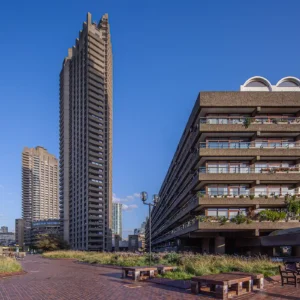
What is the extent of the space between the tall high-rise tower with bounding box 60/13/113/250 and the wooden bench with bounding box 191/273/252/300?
382ft

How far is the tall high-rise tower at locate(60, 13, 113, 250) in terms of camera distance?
128250 mm

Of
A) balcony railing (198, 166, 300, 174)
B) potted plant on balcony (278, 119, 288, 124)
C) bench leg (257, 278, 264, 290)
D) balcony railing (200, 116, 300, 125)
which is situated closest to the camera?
bench leg (257, 278, 264, 290)

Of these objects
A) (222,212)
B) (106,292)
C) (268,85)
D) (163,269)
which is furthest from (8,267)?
(268,85)

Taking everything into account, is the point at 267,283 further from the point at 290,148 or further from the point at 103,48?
the point at 103,48

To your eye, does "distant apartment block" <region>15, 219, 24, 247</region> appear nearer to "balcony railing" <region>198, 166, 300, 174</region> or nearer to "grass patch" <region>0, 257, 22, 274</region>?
"balcony railing" <region>198, 166, 300, 174</region>

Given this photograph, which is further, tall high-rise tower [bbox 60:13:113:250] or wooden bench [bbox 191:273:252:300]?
tall high-rise tower [bbox 60:13:113:250]

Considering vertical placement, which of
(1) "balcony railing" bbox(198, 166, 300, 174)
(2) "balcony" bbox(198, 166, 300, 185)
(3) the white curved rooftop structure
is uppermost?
(3) the white curved rooftop structure

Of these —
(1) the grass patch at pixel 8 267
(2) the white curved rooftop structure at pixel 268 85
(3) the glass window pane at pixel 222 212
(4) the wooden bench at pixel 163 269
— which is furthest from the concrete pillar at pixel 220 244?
(1) the grass patch at pixel 8 267

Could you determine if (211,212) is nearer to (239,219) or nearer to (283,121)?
(239,219)

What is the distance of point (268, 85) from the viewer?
41.3 metres

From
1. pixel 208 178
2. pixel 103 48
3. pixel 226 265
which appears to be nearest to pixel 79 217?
pixel 103 48

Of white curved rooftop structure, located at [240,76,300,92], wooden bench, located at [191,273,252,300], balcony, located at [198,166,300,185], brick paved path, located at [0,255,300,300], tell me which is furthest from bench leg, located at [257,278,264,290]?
white curved rooftop structure, located at [240,76,300,92]

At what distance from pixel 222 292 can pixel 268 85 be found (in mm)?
34849

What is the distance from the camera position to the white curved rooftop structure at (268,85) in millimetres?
41219
